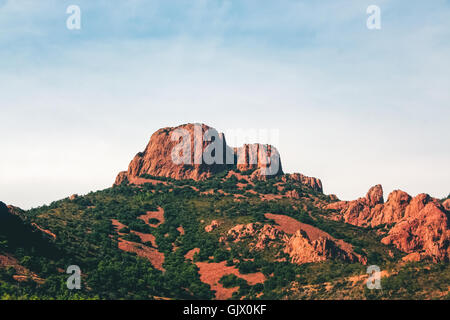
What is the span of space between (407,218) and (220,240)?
4875 centimetres

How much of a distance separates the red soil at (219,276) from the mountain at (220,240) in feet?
1.26

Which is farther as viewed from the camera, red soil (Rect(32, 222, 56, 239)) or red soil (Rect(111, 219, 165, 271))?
red soil (Rect(111, 219, 165, 271))

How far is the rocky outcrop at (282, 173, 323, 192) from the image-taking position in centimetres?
16712

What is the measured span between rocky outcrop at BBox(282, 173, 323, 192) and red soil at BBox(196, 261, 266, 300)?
70.3 m

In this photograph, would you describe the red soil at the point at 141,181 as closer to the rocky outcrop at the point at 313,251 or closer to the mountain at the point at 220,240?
the mountain at the point at 220,240

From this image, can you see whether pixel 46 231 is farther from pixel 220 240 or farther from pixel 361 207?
pixel 361 207

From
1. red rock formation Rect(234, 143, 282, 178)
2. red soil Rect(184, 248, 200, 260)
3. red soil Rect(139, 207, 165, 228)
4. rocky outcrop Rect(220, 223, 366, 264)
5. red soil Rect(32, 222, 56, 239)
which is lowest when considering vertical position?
red soil Rect(184, 248, 200, 260)

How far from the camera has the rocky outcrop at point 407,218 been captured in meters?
107

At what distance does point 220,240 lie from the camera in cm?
11362

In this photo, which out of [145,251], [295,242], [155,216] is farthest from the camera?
[155,216]

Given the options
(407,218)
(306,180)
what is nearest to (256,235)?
(407,218)

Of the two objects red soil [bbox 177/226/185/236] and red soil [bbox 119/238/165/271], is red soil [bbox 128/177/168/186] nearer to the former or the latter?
red soil [bbox 177/226/185/236]

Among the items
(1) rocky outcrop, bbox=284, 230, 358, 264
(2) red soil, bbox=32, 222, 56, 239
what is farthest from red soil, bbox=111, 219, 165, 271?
(1) rocky outcrop, bbox=284, 230, 358, 264

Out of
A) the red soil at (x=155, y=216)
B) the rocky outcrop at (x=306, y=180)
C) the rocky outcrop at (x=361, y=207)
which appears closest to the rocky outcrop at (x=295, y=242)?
the rocky outcrop at (x=361, y=207)
